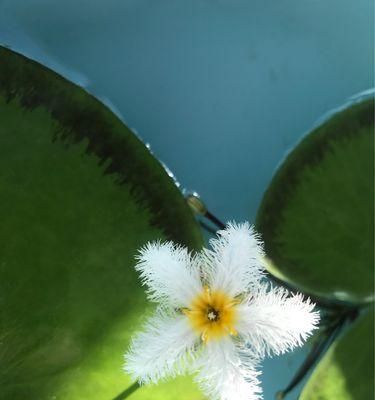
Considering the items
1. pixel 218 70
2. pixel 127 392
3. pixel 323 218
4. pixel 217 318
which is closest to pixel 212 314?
pixel 217 318

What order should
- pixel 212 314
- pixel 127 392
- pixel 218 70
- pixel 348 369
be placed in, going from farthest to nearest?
pixel 218 70
pixel 348 369
pixel 127 392
pixel 212 314

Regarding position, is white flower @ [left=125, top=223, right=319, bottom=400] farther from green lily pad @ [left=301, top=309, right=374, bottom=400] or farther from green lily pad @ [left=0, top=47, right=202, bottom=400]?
green lily pad @ [left=301, top=309, right=374, bottom=400]

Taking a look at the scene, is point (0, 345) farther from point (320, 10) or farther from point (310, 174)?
point (320, 10)

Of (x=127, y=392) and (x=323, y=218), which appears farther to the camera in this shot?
(x=323, y=218)

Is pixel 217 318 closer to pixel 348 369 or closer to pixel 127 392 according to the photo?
pixel 127 392

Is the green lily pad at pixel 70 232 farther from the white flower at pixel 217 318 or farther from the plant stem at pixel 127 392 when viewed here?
the white flower at pixel 217 318
